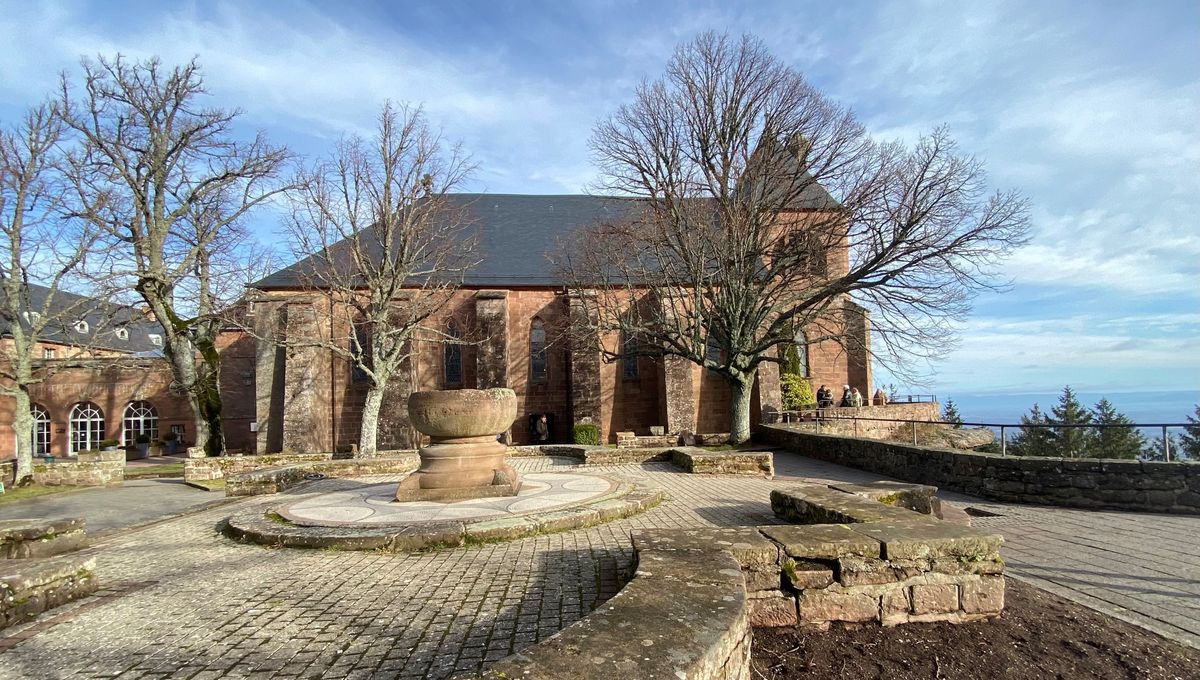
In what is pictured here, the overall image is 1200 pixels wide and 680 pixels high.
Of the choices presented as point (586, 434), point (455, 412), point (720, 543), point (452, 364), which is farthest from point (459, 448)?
point (452, 364)

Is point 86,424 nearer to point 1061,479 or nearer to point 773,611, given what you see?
point 773,611

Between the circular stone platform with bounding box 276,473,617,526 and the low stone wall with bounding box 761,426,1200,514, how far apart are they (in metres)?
5.88

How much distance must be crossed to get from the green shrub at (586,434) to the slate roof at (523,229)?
631cm

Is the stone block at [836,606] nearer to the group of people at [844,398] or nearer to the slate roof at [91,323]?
the group of people at [844,398]

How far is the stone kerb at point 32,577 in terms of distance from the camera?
439cm

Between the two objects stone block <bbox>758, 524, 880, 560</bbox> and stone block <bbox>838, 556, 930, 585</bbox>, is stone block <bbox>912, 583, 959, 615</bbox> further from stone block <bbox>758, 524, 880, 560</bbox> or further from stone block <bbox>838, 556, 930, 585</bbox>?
stone block <bbox>758, 524, 880, 560</bbox>

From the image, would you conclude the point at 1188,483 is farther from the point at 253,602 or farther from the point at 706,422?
the point at 706,422

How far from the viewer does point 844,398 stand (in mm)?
25203

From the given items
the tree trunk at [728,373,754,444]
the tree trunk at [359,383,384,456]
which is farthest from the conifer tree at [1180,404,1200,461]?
the tree trunk at [359,383,384,456]

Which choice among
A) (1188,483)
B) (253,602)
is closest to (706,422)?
(1188,483)

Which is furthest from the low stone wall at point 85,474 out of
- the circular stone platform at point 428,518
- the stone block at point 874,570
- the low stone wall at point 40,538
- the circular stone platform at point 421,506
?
the stone block at point 874,570

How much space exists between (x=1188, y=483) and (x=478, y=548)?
9288 millimetres

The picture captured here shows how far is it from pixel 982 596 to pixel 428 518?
538 centimetres

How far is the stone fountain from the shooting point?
8008 millimetres
